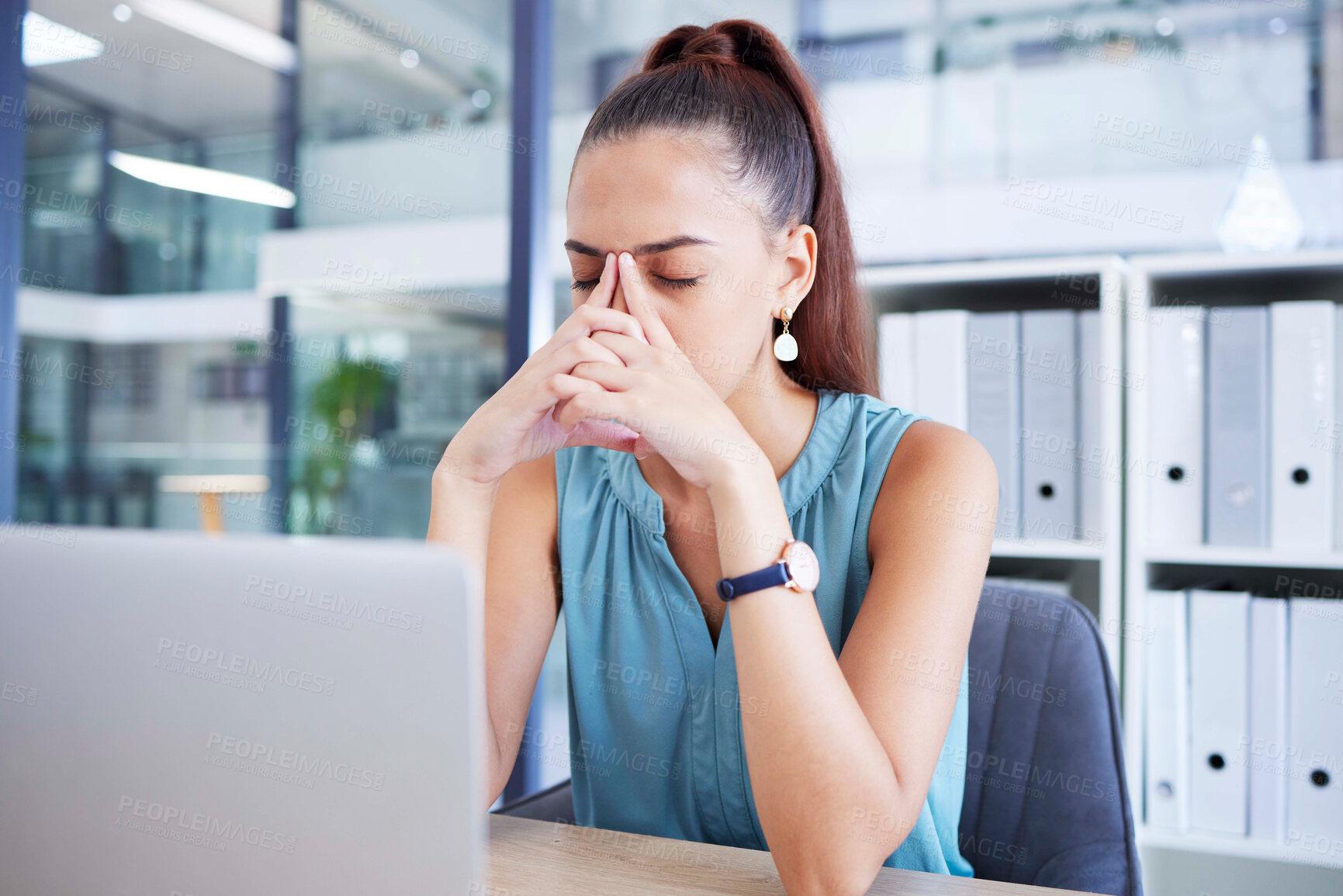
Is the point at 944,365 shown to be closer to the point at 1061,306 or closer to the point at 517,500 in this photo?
the point at 1061,306

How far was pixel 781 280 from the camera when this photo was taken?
3.72 ft

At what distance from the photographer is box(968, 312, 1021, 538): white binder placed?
5.21 feet

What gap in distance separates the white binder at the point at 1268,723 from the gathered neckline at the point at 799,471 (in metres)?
0.83

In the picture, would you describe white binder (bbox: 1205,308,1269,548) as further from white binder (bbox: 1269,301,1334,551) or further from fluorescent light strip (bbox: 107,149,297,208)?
fluorescent light strip (bbox: 107,149,297,208)

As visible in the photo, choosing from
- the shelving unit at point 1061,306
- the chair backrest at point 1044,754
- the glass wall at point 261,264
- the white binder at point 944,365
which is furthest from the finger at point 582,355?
the glass wall at point 261,264

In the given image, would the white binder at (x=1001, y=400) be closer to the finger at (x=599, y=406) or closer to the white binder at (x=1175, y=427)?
the white binder at (x=1175, y=427)

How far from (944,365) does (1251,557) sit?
22.5 inches

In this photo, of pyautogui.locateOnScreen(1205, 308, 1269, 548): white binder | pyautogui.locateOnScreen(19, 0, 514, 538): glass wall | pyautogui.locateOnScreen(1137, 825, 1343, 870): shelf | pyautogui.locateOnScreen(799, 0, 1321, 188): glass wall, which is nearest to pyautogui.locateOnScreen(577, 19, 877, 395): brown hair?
pyautogui.locateOnScreen(1205, 308, 1269, 548): white binder

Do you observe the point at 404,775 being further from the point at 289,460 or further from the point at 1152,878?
the point at 289,460

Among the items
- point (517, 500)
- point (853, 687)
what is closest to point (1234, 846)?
point (853, 687)

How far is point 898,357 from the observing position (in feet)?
5.49

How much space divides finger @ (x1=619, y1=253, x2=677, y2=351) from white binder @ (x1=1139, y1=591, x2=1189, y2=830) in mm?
1040

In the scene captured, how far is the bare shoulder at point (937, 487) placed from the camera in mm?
957

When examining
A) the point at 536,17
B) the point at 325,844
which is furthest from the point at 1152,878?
the point at 536,17
